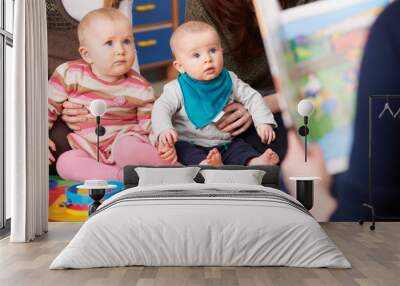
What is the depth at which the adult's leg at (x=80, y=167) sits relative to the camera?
25.8ft

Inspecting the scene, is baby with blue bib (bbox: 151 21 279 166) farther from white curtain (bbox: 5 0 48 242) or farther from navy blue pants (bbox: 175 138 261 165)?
white curtain (bbox: 5 0 48 242)

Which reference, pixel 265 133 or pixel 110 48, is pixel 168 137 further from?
pixel 110 48

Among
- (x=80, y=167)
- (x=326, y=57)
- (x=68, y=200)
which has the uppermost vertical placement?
(x=326, y=57)

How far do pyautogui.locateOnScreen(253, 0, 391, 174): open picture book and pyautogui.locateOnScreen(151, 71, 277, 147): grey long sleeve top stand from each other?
1.33ft

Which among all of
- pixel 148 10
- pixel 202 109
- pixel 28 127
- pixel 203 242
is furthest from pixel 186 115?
→ pixel 203 242

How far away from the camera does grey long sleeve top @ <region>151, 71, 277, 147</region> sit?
7816mm

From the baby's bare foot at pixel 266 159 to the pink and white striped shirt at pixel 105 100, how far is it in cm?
139

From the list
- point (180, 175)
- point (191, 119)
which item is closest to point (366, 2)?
point (191, 119)

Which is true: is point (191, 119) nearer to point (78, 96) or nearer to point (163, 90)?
point (163, 90)

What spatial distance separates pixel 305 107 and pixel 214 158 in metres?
1.29

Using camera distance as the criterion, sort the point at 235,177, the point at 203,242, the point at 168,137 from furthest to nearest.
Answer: the point at 168,137 → the point at 235,177 → the point at 203,242

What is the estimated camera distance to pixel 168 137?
7.77 metres

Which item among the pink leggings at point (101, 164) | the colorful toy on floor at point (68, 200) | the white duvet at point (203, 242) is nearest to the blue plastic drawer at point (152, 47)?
the pink leggings at point (101, 164)

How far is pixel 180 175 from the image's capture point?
7.18 metres
